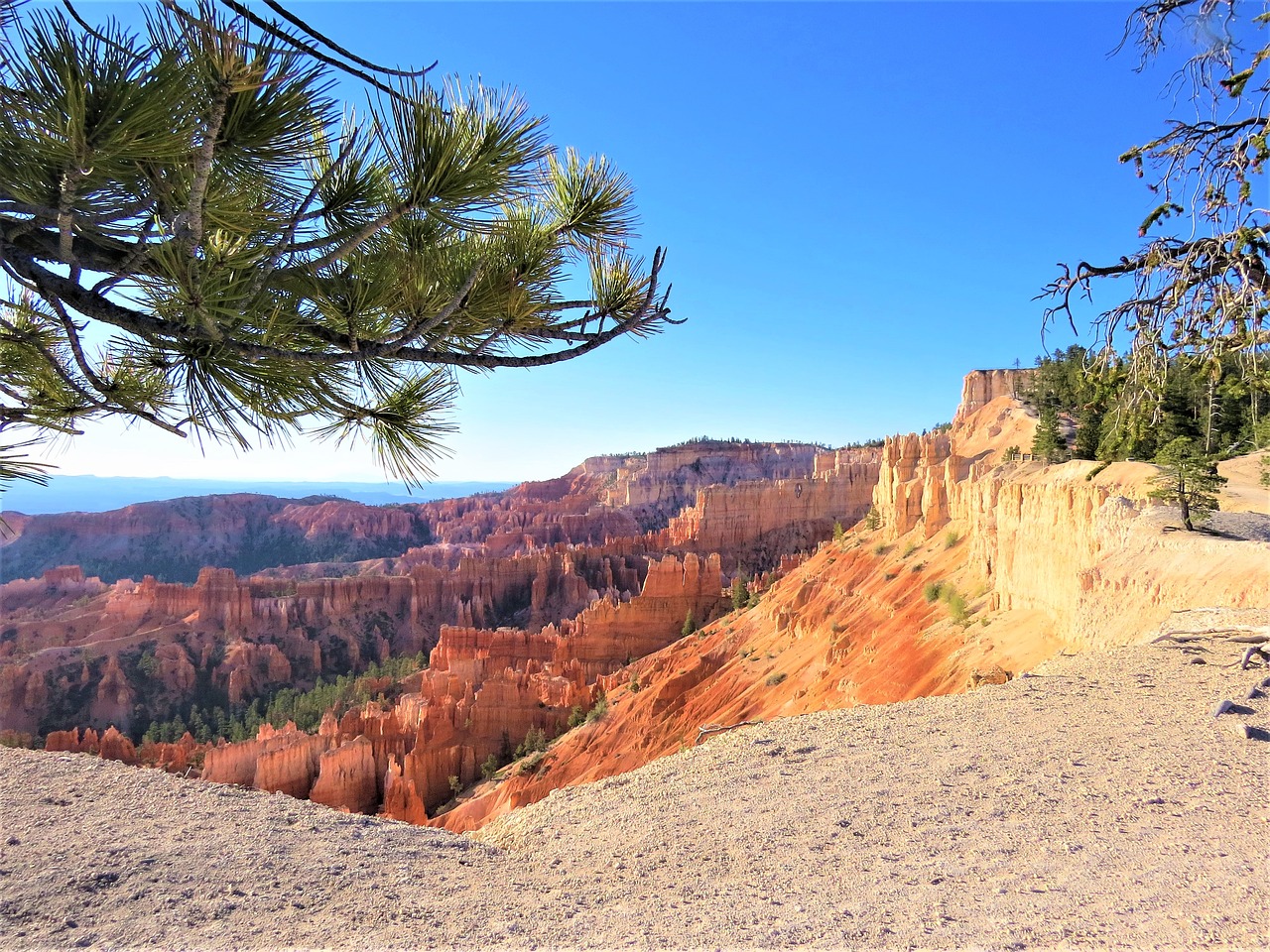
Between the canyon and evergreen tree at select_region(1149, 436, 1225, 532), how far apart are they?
1.71ft

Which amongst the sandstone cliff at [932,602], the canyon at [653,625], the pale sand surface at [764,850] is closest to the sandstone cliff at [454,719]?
the canyon at [653,625]

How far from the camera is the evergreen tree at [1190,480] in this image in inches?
375

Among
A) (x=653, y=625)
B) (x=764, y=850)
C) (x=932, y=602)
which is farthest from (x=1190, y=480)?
(x=653, y=625)

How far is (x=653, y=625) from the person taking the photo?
120 ft

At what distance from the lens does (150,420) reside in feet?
12.4

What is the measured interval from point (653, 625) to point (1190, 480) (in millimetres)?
28781

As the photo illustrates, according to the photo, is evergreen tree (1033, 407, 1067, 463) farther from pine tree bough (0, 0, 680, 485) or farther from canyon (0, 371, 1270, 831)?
pine tree bough (0, 0, 680, 485)

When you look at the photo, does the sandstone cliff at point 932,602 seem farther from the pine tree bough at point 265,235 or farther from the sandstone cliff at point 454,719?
the pine tree bough at point 265,235

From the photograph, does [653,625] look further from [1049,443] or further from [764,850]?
[764,850]

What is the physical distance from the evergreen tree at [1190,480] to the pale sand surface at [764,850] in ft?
17.1

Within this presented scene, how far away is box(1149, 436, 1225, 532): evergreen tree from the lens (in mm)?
9531

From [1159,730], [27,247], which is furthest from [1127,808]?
[27,247]

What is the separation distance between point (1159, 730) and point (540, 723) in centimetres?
2292

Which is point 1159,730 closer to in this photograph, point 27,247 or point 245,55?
point 245,55
